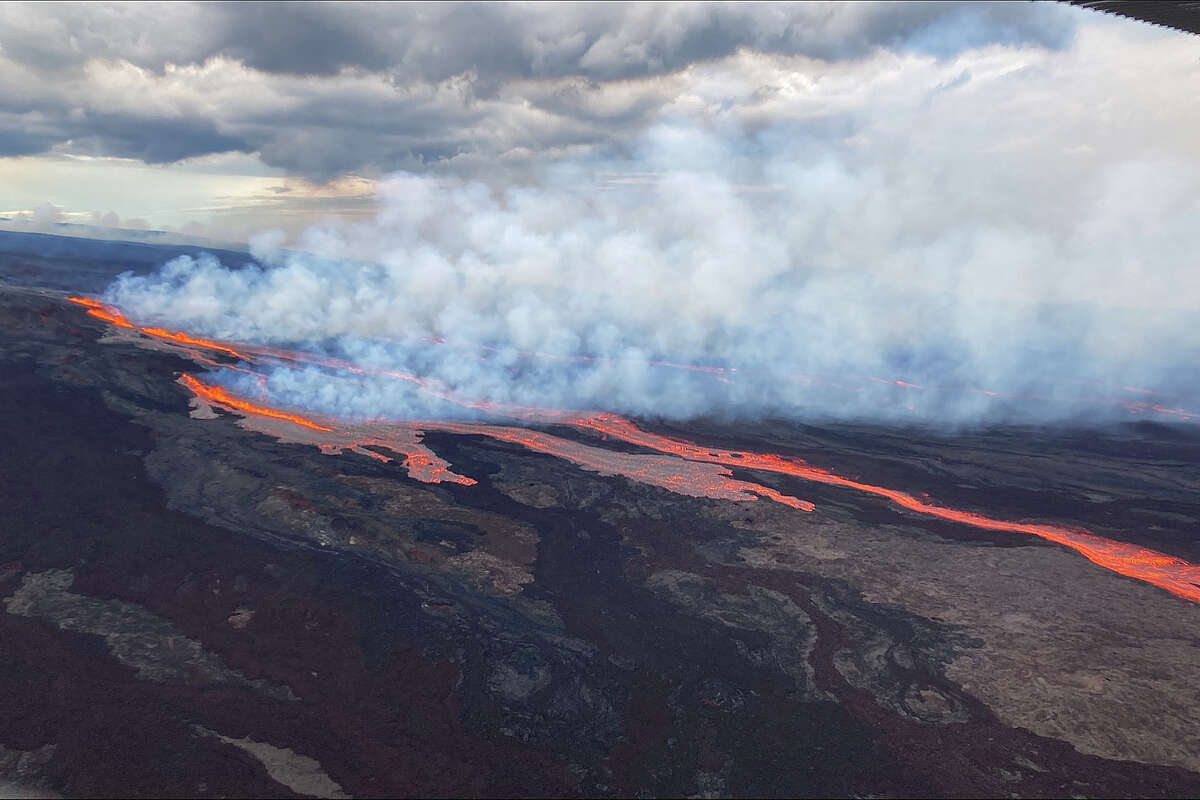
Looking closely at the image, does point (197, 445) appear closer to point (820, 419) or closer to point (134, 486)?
point (134, 486)

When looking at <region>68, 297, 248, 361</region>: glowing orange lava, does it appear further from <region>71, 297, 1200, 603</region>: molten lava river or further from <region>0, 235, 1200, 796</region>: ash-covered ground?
<region>0, 235, 1200, 796</region>: ash-covered ground

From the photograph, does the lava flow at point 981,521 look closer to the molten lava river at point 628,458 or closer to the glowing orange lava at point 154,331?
the molten lava river at point 628,458

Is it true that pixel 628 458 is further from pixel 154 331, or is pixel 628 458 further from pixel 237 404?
pixel 154 331

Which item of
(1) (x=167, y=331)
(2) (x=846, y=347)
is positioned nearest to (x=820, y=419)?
(2) (x=846, y=347)

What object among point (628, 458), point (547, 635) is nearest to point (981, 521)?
point (628, 458)

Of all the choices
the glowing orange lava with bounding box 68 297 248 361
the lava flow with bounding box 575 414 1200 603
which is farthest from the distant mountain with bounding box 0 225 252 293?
the lava flow with bounding box 575 414 1200 603

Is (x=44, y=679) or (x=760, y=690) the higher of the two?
(x=760, y=690)
